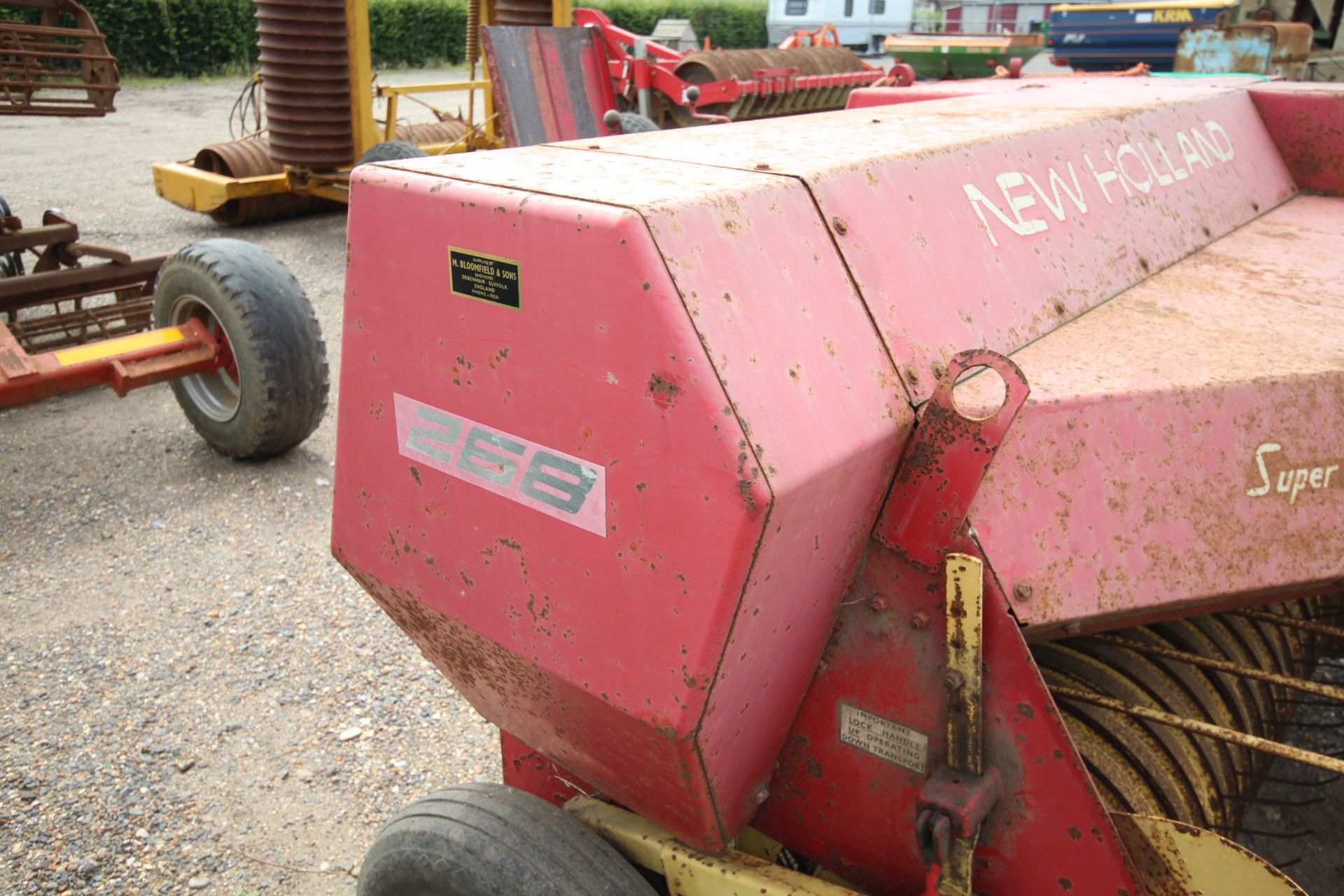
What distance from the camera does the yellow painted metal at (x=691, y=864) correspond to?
1.46 metres

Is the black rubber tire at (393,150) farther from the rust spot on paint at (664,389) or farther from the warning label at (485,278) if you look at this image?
the rust spot on paint at (664,389)

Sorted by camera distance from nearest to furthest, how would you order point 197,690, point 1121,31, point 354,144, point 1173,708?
point 1173,708 < point 197,690 < point 354,144 < point 1121,31

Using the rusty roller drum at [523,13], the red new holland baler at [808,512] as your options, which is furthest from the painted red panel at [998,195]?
the rusty roller drum at [523,13]

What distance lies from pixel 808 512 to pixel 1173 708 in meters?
0.90

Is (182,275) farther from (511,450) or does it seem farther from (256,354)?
(511,450)

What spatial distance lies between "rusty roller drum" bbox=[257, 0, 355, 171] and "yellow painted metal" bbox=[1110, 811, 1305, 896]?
7.25 m

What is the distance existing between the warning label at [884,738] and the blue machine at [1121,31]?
982 centimetres

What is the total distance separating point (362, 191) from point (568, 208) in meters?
0.40

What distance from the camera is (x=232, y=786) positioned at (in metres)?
2.58

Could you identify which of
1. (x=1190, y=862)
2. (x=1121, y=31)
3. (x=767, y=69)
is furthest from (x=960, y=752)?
(x=1121, y=31)

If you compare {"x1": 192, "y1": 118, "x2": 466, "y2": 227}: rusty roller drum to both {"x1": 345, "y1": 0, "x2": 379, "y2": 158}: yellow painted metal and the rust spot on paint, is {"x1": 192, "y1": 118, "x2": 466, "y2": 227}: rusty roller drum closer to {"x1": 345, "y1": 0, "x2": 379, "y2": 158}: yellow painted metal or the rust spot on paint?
{"x1": 345, "y1": 0, "x2": 379, "y2": 158}: yellow painted metal

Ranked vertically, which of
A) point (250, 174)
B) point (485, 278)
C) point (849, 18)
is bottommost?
point (250, 174)

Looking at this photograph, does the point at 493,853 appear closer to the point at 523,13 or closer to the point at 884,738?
the point at 884,738

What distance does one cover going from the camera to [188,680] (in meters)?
A: 2.96
